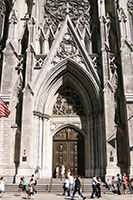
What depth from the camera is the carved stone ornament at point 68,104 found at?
1956 cm

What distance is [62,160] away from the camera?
1844 centimetres

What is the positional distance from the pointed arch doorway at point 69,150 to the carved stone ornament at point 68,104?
1.56 m

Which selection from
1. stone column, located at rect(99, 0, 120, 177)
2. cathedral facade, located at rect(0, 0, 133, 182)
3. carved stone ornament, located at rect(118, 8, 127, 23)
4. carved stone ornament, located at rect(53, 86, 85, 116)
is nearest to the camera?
Result: stone column, located at rect(99, 0, 120, 177)

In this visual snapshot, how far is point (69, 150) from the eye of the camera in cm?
1877

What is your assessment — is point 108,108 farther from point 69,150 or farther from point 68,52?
point 68,52

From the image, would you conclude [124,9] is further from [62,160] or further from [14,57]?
[62,160]

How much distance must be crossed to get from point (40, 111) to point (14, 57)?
16.6ft

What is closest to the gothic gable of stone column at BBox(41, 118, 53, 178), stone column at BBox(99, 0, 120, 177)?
stone column at BBox(99, 0, 120, 177)

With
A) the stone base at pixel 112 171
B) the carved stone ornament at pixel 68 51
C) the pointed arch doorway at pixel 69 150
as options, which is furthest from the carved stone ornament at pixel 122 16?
the stone base at pixel 112 171

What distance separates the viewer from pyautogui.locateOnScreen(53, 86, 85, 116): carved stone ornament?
19.6 meters

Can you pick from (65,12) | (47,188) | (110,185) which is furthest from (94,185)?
(65,12)

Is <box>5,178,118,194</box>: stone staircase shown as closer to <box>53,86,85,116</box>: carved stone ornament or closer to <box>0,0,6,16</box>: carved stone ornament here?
<box>53,86,85,116</box>: carved stone ornament

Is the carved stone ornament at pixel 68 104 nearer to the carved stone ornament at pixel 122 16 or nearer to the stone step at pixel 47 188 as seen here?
the stone step at pixel 47 188

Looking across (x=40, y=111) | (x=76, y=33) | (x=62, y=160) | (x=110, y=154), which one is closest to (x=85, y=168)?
(x=62, y=160)
